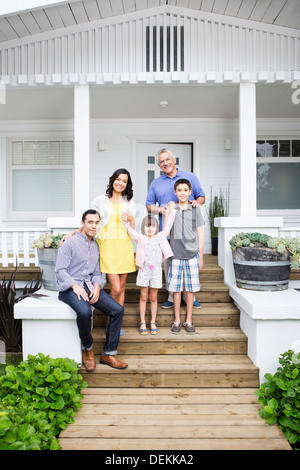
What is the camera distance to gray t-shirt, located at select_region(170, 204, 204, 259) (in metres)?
3.02

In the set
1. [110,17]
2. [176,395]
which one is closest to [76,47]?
[110,17]

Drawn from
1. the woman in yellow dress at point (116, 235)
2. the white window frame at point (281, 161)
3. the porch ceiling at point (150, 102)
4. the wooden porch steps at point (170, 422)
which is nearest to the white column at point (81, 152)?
the porch ceiling at point (150, 102)

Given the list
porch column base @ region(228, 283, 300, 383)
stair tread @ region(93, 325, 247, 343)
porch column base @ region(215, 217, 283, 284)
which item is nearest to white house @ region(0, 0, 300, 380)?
porch column base @ region(215, 217, 283, 284)

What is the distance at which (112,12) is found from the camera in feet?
13.1

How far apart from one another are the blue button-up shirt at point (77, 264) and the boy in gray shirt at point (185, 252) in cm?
69

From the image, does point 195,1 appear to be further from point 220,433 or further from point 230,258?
point 220,433

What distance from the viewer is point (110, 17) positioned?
405 cm

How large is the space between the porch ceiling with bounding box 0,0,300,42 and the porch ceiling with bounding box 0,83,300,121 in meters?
0.66

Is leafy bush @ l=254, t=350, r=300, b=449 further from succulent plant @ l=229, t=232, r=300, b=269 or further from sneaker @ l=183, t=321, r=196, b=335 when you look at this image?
succulent plant @ l=229, t=232, r=300, b=269

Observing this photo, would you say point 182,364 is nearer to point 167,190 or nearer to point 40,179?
point 167,190

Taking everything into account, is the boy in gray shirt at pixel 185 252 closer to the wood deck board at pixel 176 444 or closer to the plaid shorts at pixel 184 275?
the plaid shorts at pixel 184 275

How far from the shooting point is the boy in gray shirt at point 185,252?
9.84 feet
